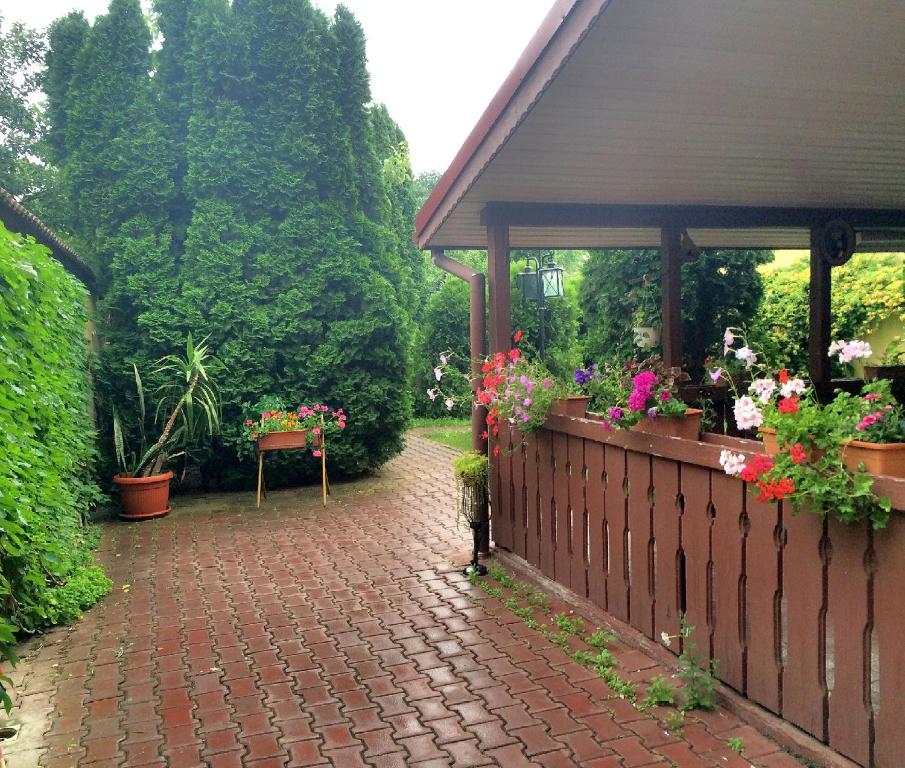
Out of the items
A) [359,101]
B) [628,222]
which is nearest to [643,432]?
[628,222]

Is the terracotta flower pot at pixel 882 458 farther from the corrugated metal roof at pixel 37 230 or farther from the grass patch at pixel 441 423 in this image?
the grass patch at pixel 441 423

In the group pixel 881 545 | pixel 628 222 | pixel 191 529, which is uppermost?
pixel 628 222

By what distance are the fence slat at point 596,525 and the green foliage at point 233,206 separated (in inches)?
201

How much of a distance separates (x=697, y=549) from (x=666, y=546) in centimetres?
25

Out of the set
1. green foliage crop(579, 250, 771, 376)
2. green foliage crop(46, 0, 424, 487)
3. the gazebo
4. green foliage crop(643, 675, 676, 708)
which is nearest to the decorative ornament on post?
green foliage crop(579, 250, 771, 376)

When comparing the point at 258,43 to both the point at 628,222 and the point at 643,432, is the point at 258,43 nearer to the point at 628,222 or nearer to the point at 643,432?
the point at 628,222

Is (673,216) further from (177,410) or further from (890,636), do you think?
(177,410)

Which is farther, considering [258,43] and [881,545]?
[258,43]

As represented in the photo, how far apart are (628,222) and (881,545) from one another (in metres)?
4.78

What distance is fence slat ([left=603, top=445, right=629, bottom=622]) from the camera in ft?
14.0

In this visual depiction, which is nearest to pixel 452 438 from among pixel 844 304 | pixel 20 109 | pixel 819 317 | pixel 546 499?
pixel 844 304

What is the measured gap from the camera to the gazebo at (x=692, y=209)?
9.27 ft

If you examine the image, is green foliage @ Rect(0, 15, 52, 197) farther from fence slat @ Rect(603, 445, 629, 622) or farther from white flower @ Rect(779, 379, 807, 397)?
white flower @ Rect(779, 379, 807, 397)

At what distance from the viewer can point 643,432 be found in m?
3.99
